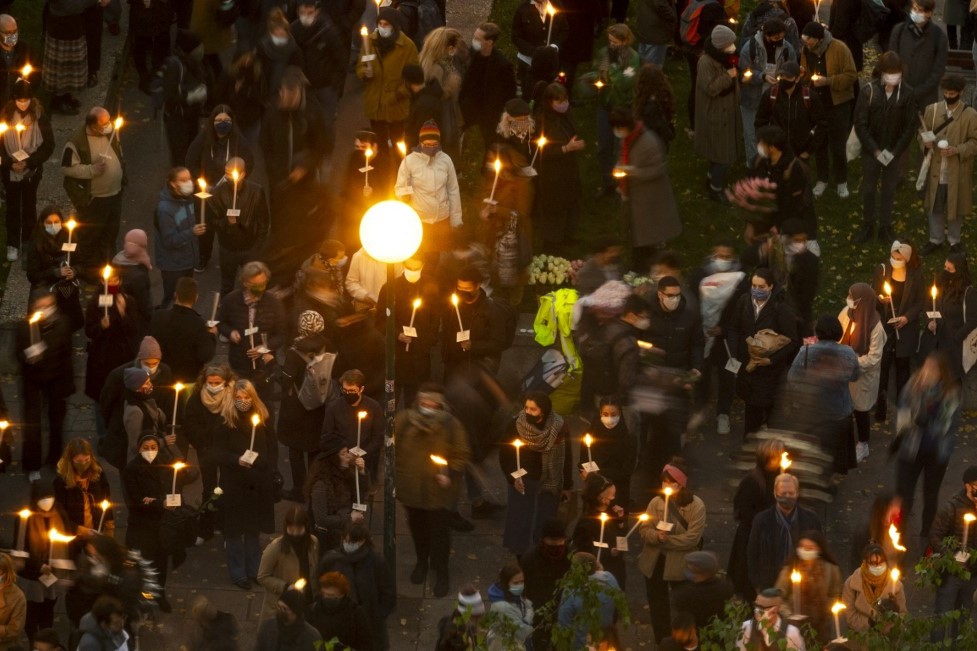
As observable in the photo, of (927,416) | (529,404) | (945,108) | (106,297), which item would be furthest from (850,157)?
(106,297)

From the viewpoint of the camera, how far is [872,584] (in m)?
15.2

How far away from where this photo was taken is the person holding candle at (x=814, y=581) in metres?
15.2

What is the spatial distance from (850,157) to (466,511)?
6.09 meters

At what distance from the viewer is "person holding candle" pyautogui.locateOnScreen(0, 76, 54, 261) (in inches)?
786

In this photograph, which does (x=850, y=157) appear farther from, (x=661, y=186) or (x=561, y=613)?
(x=561, y=613)

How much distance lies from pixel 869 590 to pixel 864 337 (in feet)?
10.8

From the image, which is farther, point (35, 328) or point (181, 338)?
point (181, 338)

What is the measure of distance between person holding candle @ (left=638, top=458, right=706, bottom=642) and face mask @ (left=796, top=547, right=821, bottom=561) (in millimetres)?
889

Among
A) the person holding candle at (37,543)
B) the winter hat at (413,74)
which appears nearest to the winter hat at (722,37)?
the winter hat at (413,74)


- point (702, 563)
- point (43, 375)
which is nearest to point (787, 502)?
point (702, 563)

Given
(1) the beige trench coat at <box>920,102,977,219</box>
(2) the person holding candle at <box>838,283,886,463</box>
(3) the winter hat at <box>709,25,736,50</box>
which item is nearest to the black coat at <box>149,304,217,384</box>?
(2) the person holding candle at <box>838,283,886,463</box>

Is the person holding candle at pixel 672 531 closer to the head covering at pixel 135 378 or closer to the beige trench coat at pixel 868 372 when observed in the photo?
the beige trench coat at pixel 868 372

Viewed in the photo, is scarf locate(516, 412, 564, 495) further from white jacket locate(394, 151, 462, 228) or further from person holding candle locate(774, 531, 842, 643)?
white jacket locate(394, 151, 462, 228)

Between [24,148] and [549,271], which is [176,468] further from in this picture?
[549,271]
